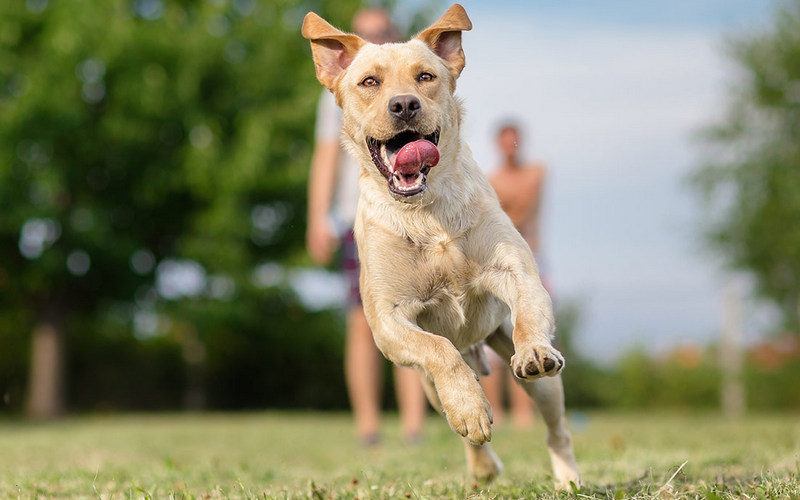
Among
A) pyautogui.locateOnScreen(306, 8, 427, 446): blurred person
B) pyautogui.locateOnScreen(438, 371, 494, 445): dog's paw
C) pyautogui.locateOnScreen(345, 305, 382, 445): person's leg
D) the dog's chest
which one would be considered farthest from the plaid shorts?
pyautogui.locateOnScreen(438, 371, 494, 445): dog's paw

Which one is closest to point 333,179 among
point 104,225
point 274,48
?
point 104,225

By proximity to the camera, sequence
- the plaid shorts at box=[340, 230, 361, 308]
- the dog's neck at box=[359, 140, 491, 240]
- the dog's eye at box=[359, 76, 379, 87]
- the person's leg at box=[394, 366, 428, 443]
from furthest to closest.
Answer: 1. the person's leg at box=[394, 366, 428, 443]
2. the plaid shorts at box=[340, 230, 361, 308]
3. the dog's eye at box=[359, 76, 379, 87]
4. the dog's neck at box=[359, 140, 491, 240]

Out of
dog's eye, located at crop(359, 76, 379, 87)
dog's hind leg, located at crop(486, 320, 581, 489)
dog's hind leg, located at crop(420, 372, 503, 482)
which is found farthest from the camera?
dog's hind leg, located at crop(420, 372, 503, 482)

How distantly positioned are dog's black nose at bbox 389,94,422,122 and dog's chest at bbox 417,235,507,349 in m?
0.47

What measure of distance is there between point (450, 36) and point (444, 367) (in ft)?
4.66

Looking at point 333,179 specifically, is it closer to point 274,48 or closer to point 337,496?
point 337,496

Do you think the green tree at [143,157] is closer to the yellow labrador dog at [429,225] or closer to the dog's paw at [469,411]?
the yellow labrador dog at [429,225]

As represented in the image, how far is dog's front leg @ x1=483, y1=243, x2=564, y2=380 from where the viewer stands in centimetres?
271

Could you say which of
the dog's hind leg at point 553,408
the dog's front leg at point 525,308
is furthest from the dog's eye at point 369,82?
the dog's hind leg at point 553,408

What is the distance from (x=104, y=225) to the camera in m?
17.0

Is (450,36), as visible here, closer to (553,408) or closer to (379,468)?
(553,408)

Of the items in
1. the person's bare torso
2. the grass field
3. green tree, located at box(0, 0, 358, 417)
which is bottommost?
the grass field

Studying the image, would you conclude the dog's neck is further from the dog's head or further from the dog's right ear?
the dog's right ear

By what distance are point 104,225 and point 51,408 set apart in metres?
4.11
